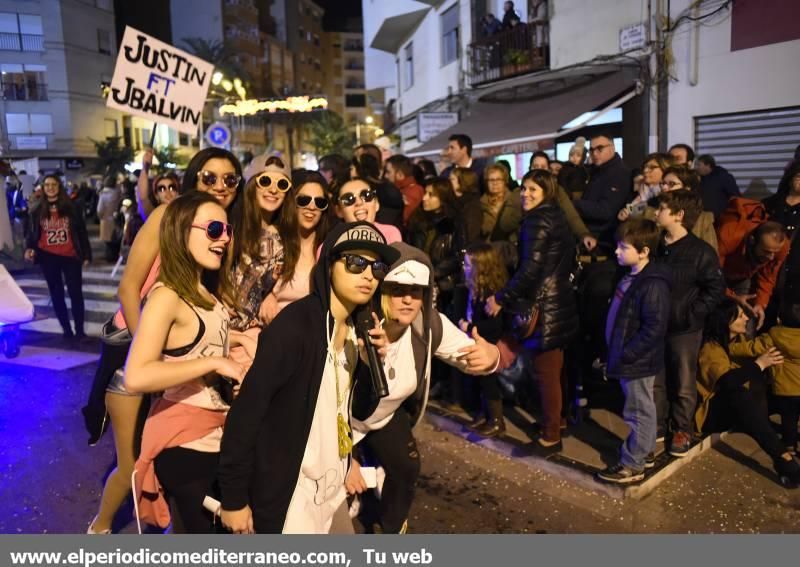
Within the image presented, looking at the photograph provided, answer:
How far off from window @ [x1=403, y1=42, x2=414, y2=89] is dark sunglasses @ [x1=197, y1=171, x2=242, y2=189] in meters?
19.2

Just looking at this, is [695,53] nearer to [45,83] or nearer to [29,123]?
[45,83]

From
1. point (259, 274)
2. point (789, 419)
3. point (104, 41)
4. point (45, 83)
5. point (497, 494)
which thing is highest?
point (104, 41)

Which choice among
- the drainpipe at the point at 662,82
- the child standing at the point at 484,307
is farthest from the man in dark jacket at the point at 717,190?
the drainpipe at the point at 662,82

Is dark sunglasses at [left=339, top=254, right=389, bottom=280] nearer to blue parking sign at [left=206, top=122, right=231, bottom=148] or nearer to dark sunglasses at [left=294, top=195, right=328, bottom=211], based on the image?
dark sunglasses at [left=294, top=195, right=328, bottom=211]

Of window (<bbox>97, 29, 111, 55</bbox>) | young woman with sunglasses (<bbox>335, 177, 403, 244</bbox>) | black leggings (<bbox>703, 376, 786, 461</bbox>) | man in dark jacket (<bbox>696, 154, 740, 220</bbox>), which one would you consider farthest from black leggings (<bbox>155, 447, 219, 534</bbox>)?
window (<bbox>97, 29, 111, 55</bbox>)

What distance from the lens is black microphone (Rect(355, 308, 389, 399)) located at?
2.54m

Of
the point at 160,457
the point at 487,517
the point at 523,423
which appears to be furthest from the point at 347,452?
the point at 523,423

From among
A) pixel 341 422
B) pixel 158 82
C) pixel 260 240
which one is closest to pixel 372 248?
pixel 341 422

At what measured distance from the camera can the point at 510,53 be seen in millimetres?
14250

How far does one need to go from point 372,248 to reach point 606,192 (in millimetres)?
4218

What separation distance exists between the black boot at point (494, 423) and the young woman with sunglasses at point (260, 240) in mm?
2307

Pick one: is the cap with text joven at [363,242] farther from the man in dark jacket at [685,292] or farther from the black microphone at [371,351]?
the man in dark jacket at [685,292]

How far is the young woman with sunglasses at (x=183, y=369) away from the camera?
240 cm
